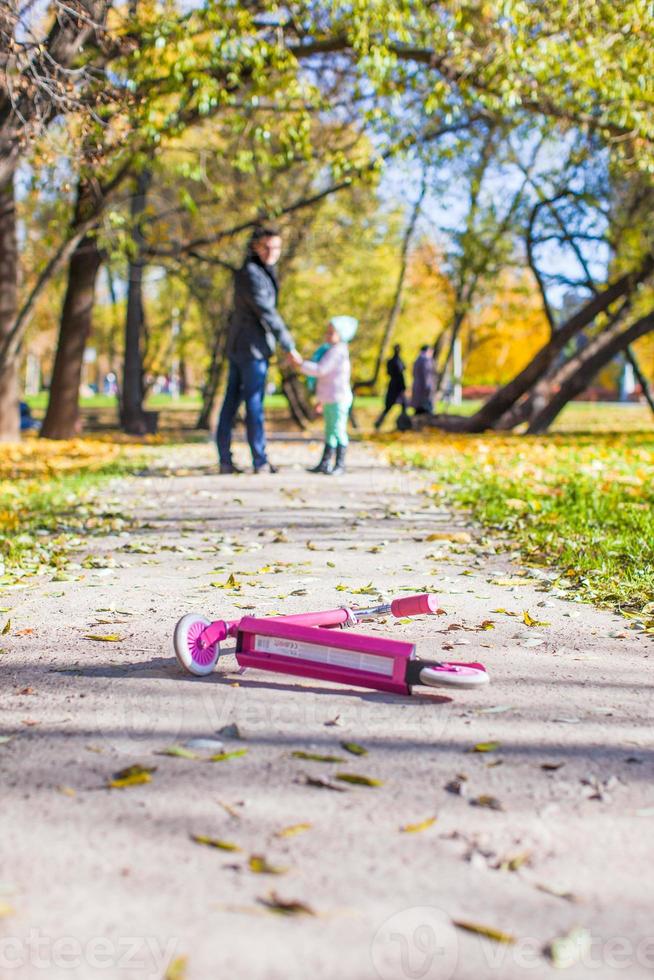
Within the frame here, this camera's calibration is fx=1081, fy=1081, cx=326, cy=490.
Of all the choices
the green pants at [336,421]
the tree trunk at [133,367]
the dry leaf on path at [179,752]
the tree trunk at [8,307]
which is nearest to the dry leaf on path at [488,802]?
the dry leaf on path at [179,752]

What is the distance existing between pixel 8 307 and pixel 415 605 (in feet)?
50.7

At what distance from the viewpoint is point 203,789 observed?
111 inches

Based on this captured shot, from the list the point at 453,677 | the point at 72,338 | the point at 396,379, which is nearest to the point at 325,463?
the point at 72,338

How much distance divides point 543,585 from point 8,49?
6.23 meters

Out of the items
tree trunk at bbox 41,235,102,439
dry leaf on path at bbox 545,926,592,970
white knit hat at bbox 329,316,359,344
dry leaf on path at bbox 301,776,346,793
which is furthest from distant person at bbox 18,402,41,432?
dry leaf on path at bbox 545,926,592,970

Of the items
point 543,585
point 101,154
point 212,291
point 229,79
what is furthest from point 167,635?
point 212,291

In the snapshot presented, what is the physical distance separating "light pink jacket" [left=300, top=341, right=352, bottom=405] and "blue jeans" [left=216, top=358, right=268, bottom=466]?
33.3 inches

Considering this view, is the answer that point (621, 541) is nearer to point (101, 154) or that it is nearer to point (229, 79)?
point (101, 154)

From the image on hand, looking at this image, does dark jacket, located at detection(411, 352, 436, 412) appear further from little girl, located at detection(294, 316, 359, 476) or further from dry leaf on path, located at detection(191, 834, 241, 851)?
dry leaf on path, located at detection(191, 834, 241, 851)

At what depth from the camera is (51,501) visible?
379 inches

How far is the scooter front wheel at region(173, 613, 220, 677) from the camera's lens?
3.88 meters

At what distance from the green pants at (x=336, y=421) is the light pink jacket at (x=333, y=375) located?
0.20ft

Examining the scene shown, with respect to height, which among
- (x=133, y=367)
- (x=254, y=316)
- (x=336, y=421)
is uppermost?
(x=254, y=316)

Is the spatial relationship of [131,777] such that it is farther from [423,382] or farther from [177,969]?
[423,382]
